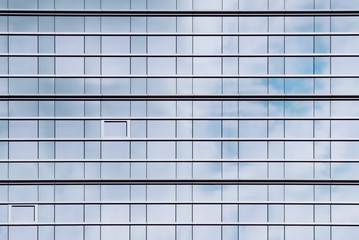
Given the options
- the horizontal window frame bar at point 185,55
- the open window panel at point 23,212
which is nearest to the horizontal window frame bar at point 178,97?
the horizontal window frame bar at point 185,55

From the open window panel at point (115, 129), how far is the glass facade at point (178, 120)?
7 centimetres

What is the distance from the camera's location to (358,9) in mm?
22469

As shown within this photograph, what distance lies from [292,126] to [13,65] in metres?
14.5

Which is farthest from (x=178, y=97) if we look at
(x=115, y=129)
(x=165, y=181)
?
(x=165, y=181)

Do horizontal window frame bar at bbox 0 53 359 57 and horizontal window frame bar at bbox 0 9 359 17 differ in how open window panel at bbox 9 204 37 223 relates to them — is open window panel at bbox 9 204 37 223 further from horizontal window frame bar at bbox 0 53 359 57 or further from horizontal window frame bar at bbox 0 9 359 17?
horizontal window frame bar at bbox 0 9 359 17

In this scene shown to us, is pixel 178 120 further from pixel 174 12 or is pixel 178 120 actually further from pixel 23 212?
pixel 23 212

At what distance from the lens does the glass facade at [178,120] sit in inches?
858

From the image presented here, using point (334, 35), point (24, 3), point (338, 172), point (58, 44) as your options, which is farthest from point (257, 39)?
point (24, 3)

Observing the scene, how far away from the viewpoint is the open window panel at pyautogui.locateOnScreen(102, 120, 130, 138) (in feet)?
71.9

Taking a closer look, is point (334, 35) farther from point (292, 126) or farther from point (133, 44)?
point (133, 44)

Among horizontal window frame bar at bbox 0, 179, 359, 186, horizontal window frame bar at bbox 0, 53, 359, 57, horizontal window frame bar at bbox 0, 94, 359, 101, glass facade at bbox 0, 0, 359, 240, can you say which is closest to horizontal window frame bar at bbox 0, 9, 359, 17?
glass facade at bbox 0, 0, 359, 240

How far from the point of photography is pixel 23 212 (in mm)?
21703

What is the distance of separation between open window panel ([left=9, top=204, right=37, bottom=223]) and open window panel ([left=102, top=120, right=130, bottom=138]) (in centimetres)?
515

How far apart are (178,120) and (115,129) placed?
3201mm
